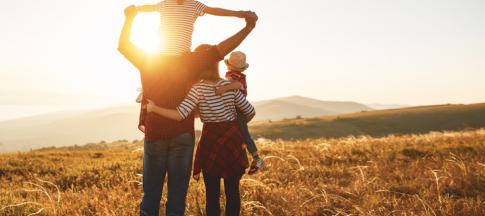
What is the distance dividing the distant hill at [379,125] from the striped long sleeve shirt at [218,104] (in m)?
49.2

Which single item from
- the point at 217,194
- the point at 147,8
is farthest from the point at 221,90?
the point at 217,194

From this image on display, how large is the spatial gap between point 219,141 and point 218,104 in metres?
0.42

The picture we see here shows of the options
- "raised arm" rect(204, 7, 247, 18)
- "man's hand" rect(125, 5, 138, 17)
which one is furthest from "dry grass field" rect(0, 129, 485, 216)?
"man's hand" rect(125, 5, 138, 17)

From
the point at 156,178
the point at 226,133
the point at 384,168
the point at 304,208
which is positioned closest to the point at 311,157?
the point at 384,168

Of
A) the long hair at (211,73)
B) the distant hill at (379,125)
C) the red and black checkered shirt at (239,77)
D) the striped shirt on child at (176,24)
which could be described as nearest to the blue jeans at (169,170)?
the long hair at (211,73)

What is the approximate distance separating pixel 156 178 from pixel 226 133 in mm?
989

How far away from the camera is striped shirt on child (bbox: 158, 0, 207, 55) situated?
3.92 m

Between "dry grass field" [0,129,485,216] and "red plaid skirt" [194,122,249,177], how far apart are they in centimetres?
74

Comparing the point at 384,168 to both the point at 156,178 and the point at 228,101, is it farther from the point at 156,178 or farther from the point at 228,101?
the point at 156,178

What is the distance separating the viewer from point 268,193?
648cm

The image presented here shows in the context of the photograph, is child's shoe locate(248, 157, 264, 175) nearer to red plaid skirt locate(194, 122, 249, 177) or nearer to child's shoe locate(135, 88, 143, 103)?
red plaid skirt locate(194, 122, 249, 177)

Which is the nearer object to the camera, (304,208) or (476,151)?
(304,208)

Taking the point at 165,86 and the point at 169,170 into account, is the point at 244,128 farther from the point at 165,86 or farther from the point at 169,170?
the point at 165,86

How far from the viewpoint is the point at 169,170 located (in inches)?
160
